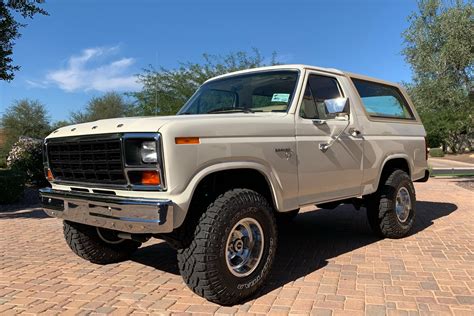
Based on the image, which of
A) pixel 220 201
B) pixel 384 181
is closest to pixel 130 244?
pixel 220 201

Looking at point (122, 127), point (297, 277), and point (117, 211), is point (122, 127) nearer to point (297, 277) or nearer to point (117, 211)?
point (117, 211)

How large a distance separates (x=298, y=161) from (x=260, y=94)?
0.90m

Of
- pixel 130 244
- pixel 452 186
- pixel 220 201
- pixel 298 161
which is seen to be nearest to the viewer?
pixel 220 201

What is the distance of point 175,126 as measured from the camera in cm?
327

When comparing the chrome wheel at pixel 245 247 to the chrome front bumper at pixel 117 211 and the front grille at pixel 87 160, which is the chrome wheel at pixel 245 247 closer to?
the chrome front bumper at pixel 117 211

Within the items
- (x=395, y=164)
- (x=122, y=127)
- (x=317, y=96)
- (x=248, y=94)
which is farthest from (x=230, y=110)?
(x=395, y=164)

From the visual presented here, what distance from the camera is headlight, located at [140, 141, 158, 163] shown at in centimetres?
324

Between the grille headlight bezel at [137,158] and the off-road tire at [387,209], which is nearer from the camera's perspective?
the grille headlight bezel at [137,158]

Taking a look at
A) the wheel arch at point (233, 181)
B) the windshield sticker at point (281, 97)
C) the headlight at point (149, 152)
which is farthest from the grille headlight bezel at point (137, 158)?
the windshield sticker at point (281, 97)

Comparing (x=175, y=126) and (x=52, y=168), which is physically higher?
(x=175, y=126)

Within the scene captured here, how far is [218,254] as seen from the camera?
3.43 m

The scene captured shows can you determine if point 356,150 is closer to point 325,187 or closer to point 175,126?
point 325,187

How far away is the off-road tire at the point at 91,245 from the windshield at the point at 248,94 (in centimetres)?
169

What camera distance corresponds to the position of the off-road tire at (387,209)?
566 centimetres
